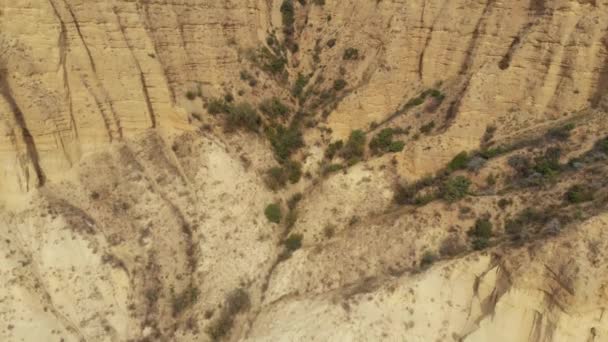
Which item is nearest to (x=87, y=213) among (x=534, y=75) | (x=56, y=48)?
(x=56, y=48)

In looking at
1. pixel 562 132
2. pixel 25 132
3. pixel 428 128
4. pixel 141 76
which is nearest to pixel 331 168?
pixel 428 128

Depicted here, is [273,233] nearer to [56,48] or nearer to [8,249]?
[8,249]

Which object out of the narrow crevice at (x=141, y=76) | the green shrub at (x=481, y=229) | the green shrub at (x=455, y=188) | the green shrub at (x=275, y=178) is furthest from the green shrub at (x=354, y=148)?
the narrow crevice at (x=141, y=76)

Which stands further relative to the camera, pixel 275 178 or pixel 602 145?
pixel 275 178

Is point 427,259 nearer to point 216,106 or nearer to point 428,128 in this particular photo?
point 428,128

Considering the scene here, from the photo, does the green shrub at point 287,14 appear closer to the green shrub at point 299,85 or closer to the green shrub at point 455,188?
the green shrub at point 299,85

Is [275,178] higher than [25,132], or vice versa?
[25,132]
